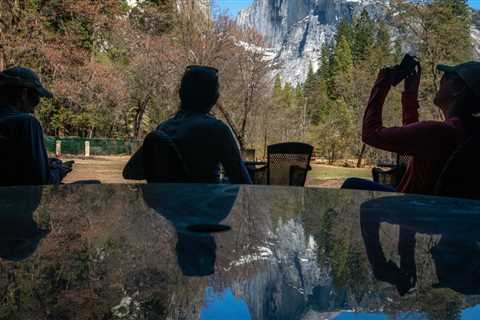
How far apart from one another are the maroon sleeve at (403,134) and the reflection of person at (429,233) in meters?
0.30

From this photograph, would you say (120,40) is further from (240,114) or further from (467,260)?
(467,260)

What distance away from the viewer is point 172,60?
16.7m

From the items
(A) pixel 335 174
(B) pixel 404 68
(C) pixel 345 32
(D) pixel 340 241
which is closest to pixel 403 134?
(B) pixel 404 68

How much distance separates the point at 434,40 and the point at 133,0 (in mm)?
19485

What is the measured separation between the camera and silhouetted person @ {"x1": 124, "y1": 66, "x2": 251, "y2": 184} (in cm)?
201

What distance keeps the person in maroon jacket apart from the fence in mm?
21285

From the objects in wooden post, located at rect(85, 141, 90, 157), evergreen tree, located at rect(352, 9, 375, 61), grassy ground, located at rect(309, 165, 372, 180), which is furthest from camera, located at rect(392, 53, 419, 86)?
evergreen tree, located at rect(352, 9, 375, 61)

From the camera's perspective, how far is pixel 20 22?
40.6 feet

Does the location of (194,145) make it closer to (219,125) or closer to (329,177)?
(219,125)

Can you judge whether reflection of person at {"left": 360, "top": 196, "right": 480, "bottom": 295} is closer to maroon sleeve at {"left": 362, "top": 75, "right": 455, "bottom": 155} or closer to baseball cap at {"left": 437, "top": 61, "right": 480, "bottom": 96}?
maroon sleeve at {"left": 362, "top": 75, "right": 455, "bottom": 155}

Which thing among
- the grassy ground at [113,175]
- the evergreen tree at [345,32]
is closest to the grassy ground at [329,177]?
the grassy ground at [113,175]

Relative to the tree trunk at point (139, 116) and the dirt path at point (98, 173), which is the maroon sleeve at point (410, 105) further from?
the tree trunk at point (139, 116)

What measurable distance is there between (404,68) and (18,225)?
205cm

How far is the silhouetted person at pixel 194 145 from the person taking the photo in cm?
201
